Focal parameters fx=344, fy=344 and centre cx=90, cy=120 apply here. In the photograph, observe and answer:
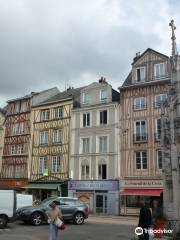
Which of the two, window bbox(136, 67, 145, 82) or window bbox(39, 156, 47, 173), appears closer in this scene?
window bbox(136, 67, 145, 82)

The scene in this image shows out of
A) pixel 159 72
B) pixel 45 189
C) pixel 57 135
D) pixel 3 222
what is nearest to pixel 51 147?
pixel 57 135

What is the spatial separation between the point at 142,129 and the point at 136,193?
572cm

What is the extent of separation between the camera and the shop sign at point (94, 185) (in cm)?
3090

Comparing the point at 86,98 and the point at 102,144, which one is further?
the point at 86,98

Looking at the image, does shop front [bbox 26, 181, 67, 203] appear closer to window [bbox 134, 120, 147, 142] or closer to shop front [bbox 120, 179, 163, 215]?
shop front [bbox 120, 179, 163, 215]

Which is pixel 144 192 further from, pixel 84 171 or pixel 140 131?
pixel 84 171

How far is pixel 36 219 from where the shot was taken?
17688 mm

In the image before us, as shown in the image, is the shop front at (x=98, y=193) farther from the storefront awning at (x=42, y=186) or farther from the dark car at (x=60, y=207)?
the dark car at (x=60, y=207)

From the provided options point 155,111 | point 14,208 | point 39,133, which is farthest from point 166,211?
point 39,133

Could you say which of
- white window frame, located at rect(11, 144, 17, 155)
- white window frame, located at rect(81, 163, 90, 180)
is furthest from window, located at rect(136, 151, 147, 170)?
white window frame, located at rect(11, 144, 17, 155)

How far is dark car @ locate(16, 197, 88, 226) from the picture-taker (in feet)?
57.8

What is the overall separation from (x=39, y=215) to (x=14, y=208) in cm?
189

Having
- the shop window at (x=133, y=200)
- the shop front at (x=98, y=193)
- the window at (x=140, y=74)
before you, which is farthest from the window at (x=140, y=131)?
the shop window at (x=133, y=200)

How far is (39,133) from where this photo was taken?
125ft
